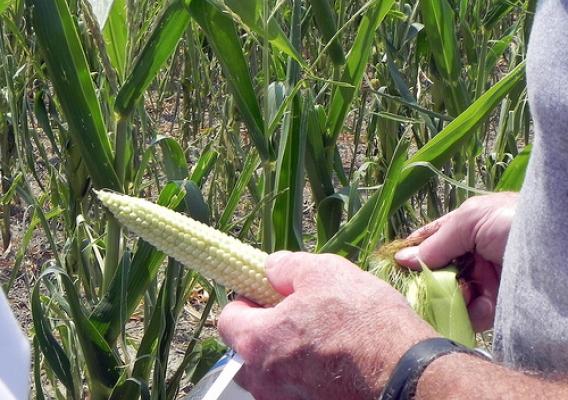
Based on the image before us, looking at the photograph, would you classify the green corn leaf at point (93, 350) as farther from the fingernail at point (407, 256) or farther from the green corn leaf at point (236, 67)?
the fingernail at point (407, 256)

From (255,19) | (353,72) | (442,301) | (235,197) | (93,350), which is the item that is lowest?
(93,350)

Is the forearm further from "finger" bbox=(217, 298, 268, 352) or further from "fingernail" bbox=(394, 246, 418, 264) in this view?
"fingernail" bbox=(394, 246, 418, 264)

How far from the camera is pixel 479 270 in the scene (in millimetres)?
1318

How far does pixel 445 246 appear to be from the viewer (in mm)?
1274

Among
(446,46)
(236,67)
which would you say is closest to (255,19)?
(236,67)

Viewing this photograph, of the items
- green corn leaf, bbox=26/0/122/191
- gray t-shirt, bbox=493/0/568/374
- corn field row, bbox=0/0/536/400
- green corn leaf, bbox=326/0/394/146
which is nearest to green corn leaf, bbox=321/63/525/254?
corn field row, bbox=0/0/536/400

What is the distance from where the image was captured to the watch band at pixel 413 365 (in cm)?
95

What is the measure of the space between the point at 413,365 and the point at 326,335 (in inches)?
4.3

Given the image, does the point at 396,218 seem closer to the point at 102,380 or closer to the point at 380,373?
the point at 102,380

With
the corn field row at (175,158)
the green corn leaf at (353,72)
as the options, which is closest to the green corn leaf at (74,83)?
the corn field row at (175,158)

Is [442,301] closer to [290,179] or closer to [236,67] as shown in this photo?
[290,179]

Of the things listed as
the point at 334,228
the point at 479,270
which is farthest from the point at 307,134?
the point at 479,270

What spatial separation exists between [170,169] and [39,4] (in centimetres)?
40

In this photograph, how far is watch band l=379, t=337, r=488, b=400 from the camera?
947 mm
